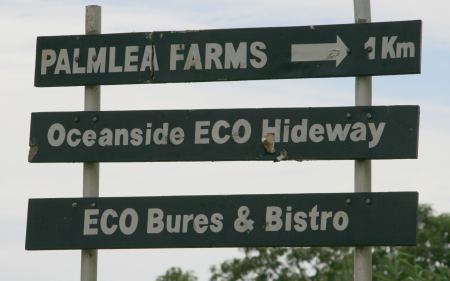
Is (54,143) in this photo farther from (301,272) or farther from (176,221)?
(301,272)

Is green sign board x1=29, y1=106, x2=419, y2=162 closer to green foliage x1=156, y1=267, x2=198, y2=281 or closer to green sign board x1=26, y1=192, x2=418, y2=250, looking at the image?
green sign board x1=26, y1=192, x2=418, y2=250

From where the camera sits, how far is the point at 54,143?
868 cm

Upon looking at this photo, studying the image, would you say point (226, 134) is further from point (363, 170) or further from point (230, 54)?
point (363, 170)

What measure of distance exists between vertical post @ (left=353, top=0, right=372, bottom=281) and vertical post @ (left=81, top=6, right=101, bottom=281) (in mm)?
1809

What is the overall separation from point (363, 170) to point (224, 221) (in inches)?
38.7

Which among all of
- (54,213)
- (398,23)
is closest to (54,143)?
(54,213)

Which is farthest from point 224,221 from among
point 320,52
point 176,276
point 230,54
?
point 176,276

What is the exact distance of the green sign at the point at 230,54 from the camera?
8.34 metres

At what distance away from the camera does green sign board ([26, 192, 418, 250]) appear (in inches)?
321

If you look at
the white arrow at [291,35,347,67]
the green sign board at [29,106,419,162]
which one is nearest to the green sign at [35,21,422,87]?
the white arrow at [291,35,347,67]

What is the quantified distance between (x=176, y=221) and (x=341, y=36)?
5.46ft

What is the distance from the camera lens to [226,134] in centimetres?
844

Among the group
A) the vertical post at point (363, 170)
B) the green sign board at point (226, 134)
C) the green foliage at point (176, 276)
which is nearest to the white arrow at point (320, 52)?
the vertical post at point (363, 170)

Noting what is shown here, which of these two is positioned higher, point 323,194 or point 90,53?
point 90,53
